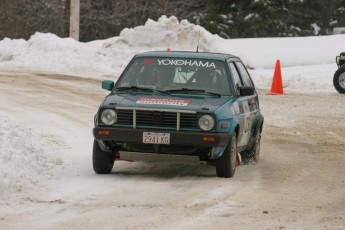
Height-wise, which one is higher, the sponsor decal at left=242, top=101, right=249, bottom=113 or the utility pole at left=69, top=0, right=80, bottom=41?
the utility pole at left=69, top=0, right=80, bottom=41

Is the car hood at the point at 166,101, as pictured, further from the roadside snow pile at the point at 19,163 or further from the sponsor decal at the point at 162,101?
the roadside snow pile at the point at 19,163

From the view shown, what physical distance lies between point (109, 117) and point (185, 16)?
4372 cm

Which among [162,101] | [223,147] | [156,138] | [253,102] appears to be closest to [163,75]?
[162,101]

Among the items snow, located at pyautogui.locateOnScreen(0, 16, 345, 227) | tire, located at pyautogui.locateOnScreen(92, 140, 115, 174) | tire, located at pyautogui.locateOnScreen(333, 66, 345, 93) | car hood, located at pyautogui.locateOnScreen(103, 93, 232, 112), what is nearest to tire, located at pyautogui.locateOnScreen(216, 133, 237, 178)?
car hood, located at pyautogui.locateOnScreen(103, 93, 232, 112)

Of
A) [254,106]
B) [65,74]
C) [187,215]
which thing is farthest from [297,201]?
[65,74]

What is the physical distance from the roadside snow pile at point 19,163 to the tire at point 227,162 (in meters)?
1.97

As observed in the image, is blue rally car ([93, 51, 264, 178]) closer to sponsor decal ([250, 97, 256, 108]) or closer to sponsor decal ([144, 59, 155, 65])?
→ sponsor decal ([144, 59, 155, 65])

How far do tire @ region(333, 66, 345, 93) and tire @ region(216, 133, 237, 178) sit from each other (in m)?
13.3

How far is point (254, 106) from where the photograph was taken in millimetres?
12070

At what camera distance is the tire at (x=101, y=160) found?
10375 mm

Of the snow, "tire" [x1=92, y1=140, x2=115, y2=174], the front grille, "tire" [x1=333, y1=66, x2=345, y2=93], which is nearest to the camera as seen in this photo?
the front grille

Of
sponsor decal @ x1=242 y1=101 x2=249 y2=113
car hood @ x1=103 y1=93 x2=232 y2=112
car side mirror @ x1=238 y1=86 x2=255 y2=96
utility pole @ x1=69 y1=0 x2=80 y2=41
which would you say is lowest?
sponsor decal @ x1=242 y1=101 x2=249 y2=113

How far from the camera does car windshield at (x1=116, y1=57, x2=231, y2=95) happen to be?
10844 mm

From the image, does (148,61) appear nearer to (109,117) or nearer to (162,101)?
(162,101)
